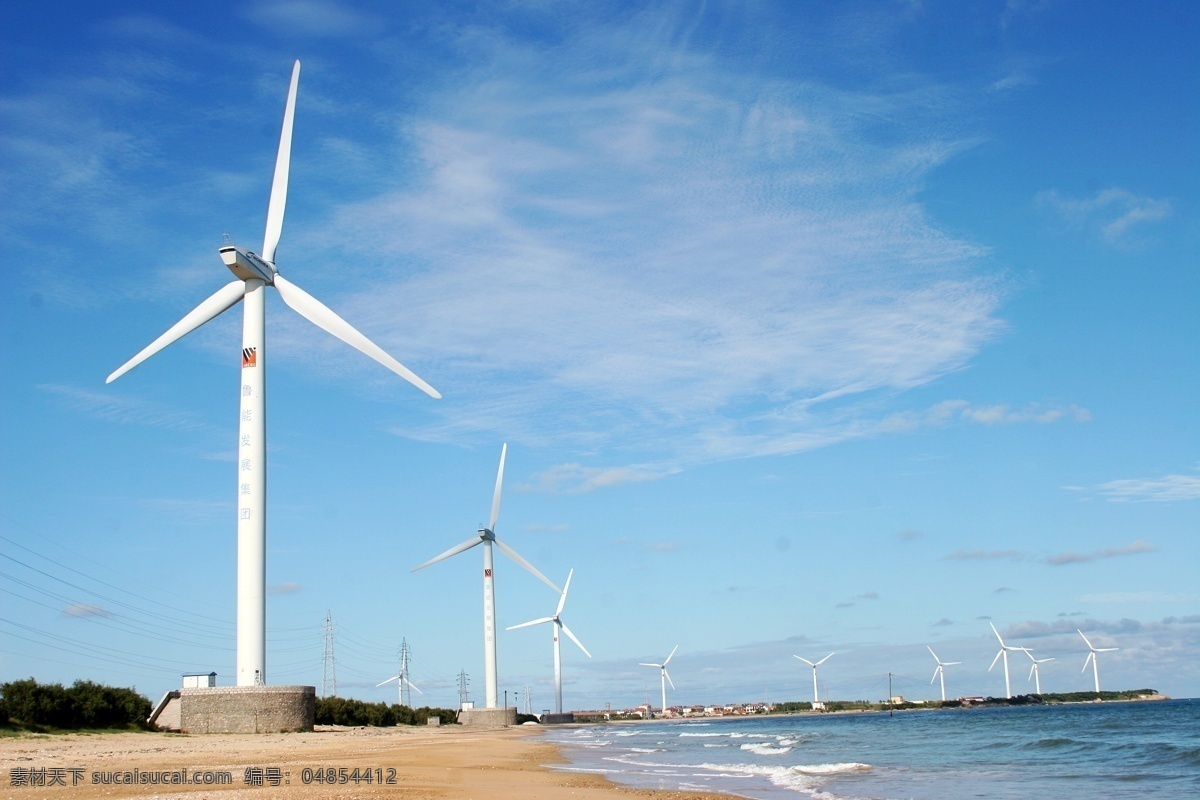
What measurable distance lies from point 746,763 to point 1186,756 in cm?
1655

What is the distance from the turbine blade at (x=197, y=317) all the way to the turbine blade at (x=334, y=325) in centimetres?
212

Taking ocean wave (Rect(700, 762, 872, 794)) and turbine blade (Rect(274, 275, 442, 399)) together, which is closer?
ocean wave (Rect(700, 762, 872, 794))

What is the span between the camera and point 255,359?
4656 centimetres

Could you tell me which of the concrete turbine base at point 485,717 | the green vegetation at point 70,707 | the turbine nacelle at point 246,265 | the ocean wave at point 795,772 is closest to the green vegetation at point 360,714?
the concrete turbine base at point 485,717

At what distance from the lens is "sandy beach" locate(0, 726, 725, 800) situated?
62.8 ft

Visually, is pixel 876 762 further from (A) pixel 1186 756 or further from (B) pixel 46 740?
(B) pixel 46 740

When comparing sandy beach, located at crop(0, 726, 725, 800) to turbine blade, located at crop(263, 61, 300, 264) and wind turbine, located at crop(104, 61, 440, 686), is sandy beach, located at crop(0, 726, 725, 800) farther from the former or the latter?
turbine blade, located at crop(263, 61, 300, 264)

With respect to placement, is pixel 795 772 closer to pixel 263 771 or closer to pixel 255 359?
pixel 263 771

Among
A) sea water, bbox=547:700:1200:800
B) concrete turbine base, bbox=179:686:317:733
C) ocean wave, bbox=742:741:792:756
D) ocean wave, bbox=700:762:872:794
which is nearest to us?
sea water, bbox=547:700:1200:800

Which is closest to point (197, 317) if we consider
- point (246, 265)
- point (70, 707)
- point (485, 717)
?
point (246, 265)

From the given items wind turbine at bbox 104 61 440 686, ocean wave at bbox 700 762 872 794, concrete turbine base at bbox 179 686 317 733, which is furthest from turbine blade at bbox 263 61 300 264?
ocean wave at bbox 700 762 872 794

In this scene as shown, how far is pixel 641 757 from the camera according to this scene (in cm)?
4562

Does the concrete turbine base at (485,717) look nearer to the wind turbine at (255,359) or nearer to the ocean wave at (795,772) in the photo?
the wind turbine at (255,359)

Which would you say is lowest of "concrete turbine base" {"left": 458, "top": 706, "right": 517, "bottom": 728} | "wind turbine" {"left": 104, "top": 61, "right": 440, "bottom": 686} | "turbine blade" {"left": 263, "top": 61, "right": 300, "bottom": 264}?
"concrete turbine base" {"left": 458, "top": 706, "right": 517, "bottom": 728}
